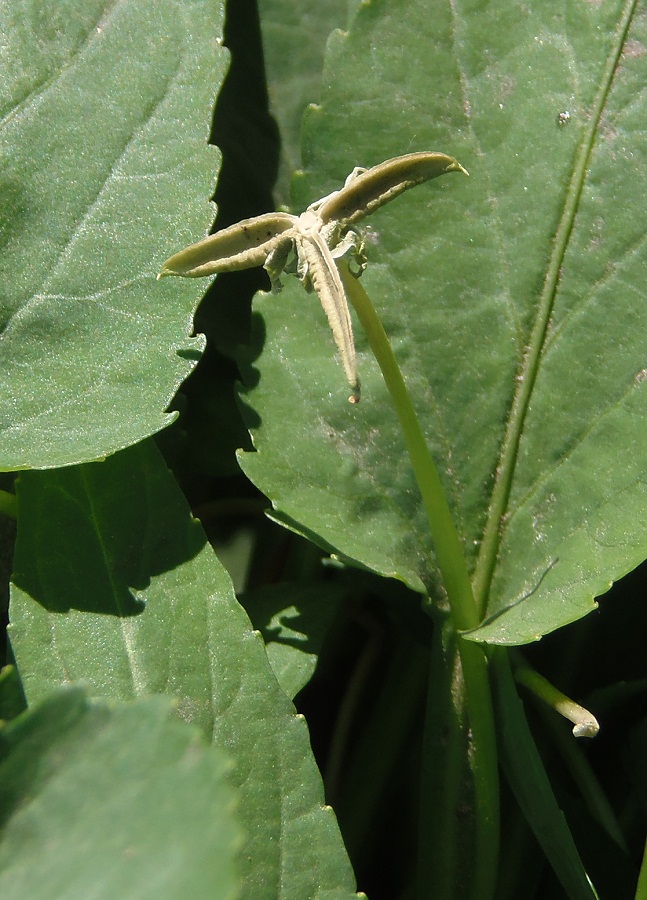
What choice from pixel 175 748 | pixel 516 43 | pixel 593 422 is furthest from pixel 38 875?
pixel 516 43

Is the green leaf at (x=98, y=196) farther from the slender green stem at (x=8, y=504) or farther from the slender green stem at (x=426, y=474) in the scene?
the slender green stem at (x=426, y=474)

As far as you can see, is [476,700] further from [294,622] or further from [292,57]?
[292,57]

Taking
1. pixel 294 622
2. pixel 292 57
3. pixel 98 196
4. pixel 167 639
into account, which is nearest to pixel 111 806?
pixel 167 639

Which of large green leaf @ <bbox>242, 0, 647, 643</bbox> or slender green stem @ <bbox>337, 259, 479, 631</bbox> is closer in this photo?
slender green stem @ <bbox>337, 259, 479, 631</bbox>

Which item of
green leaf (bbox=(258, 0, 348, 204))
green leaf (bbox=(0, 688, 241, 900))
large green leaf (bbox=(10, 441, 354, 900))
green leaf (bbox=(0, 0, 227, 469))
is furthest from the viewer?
green leaf (bbox=(258, 0, 348, 204))

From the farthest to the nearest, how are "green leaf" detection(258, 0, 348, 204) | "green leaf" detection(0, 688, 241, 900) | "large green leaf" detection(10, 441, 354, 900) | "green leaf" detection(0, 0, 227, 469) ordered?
"green leaf" detection(258, 0, 348, 204) → "green leaf" detection(0, 0, 227, 469) → "large green leaf" detection(10, 441, 354, 900) → "green leaf" detection(0, 688, 241, 900)

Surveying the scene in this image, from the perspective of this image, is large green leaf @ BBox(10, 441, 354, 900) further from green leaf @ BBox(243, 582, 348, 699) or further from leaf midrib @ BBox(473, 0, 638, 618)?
leaf midrib @ BBox(473, 0, 638, 618)

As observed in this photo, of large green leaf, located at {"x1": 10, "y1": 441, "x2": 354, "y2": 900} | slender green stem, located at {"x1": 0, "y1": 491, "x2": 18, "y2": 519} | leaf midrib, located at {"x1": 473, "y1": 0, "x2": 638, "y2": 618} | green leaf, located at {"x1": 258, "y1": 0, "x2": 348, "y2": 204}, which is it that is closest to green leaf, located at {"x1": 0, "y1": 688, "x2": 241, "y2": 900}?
large green leaf, located at {"x1": 10, "y1": 441, "x2": 354, "y2": 900}

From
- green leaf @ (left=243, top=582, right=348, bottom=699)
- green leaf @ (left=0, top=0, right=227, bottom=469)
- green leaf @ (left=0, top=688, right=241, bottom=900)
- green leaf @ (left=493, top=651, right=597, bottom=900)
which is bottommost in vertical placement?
green leaf @ (left=493, top=651, right=597, bottom=900)

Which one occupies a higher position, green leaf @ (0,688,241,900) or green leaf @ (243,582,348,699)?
green leaf @ (0,688,241,900)
